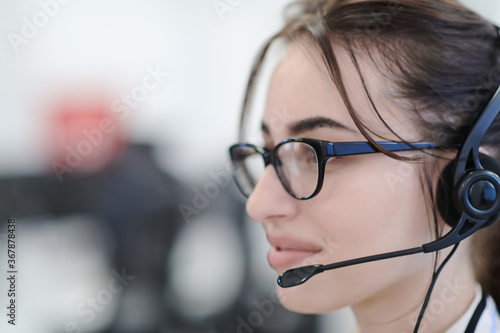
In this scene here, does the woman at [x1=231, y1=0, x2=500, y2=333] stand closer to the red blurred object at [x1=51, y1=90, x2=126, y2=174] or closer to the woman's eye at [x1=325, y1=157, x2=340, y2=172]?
A: the woman's eye at [x1=325, y1=157, x2=340, y2=172]

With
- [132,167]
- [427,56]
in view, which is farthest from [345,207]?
[132,167]

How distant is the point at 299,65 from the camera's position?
0.75 meters

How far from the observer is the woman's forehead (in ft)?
2.23

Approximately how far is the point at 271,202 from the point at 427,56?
0.37 meters

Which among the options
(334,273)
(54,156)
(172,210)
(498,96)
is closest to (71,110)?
(54,156)

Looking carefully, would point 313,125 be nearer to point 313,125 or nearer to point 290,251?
point 313,125

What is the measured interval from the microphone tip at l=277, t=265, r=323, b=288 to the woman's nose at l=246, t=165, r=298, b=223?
100 millimetres

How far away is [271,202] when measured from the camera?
74cm

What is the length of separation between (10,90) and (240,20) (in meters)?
0.84

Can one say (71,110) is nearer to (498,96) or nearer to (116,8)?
(116,8)

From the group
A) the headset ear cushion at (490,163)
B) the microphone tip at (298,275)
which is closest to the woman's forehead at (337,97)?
the headset ear cushion at (490,163)

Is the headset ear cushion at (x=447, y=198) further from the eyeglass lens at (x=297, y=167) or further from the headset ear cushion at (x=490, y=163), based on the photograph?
the eyeglass lens at (x=297, y=167)

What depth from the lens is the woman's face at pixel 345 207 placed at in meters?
0.68

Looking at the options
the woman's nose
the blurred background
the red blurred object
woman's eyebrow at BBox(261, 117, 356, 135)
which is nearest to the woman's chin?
the woman's nose
